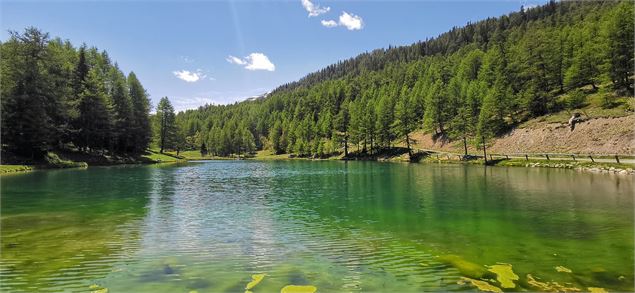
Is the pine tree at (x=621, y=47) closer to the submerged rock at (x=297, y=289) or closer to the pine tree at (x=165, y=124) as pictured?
the submerged rock at (x=297, y=289)

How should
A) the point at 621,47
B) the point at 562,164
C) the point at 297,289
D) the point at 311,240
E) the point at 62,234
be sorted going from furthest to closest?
the point at 621,47 → the point at 562,164 → the point at 62,234 → the point at 311,240 → the point at 297,289

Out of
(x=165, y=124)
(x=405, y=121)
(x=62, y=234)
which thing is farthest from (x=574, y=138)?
(x=165, y=124)

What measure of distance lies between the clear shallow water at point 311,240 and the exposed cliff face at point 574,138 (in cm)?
3454

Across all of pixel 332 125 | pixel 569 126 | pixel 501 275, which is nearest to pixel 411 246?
pixel 501 275

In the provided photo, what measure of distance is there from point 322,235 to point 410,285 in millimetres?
7735

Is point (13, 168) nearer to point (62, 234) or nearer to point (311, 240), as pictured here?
point (62, 234)

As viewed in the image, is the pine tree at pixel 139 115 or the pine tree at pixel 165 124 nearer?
the pine tree at pixel 139 115

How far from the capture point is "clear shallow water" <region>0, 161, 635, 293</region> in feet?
40.7

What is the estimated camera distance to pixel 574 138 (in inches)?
2793

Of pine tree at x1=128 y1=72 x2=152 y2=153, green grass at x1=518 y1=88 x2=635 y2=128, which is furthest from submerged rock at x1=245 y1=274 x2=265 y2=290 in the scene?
pine tree at x1=128 y1=72 x2=152 y2=153

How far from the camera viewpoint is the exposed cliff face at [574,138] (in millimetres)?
61000

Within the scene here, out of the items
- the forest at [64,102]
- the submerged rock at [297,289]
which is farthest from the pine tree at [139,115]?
the submerged rock at [297,289]

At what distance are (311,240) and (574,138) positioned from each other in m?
72.0

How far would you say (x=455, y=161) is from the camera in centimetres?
8694
